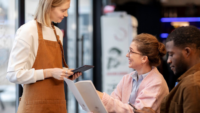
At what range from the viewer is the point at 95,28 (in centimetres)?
575

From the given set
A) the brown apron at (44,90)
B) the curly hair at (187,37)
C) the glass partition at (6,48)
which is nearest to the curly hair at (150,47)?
the curly hair at (187,37)

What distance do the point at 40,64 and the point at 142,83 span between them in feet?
2.51

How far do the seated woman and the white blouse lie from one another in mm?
489

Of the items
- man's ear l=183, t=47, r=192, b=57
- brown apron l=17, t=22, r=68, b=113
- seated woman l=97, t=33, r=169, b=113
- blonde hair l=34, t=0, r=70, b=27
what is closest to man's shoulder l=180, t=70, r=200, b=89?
man's ear l=183, t=47, r=192, b=57

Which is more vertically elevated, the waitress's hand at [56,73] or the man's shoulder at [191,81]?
the man's shoulder at [191,81]

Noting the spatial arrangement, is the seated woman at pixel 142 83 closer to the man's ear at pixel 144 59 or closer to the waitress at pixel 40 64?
the man's ear at pixel 144 59

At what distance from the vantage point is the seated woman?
5.67 ft

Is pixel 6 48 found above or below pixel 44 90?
above

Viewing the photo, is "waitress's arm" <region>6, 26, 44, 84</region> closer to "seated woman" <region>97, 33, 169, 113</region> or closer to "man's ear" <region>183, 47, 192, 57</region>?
"seated woman" <region>97, 33, 169, 113</region>

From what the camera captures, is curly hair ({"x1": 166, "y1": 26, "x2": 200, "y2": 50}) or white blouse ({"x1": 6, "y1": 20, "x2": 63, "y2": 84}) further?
white blouse ({"x1": 6, "y1": 20, "x2": 63, "y2": 84})

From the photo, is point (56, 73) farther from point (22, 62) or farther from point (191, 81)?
point (191, 81)

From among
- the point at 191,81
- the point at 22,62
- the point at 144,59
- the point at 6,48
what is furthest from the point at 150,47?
the point at 6,48

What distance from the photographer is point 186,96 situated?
4.27 ft

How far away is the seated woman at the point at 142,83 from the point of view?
5.67ft
